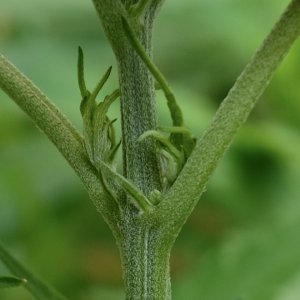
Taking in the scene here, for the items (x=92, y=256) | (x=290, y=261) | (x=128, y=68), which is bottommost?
(x=92, y=256)

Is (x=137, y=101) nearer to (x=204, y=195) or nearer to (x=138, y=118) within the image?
(x=138, y=118)

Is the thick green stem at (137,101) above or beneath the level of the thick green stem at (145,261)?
above

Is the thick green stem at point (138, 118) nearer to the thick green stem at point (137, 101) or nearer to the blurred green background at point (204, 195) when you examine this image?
the thick green stem at point (137, 101)

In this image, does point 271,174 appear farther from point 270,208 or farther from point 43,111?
point 43,111

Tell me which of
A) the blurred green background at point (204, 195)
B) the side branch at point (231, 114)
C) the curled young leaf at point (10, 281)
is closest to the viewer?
the side branch at point (231, 114)

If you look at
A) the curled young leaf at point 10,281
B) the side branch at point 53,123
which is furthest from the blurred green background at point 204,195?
the side branch at point 53,123

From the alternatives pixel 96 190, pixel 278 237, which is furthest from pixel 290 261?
pixel 96 190
